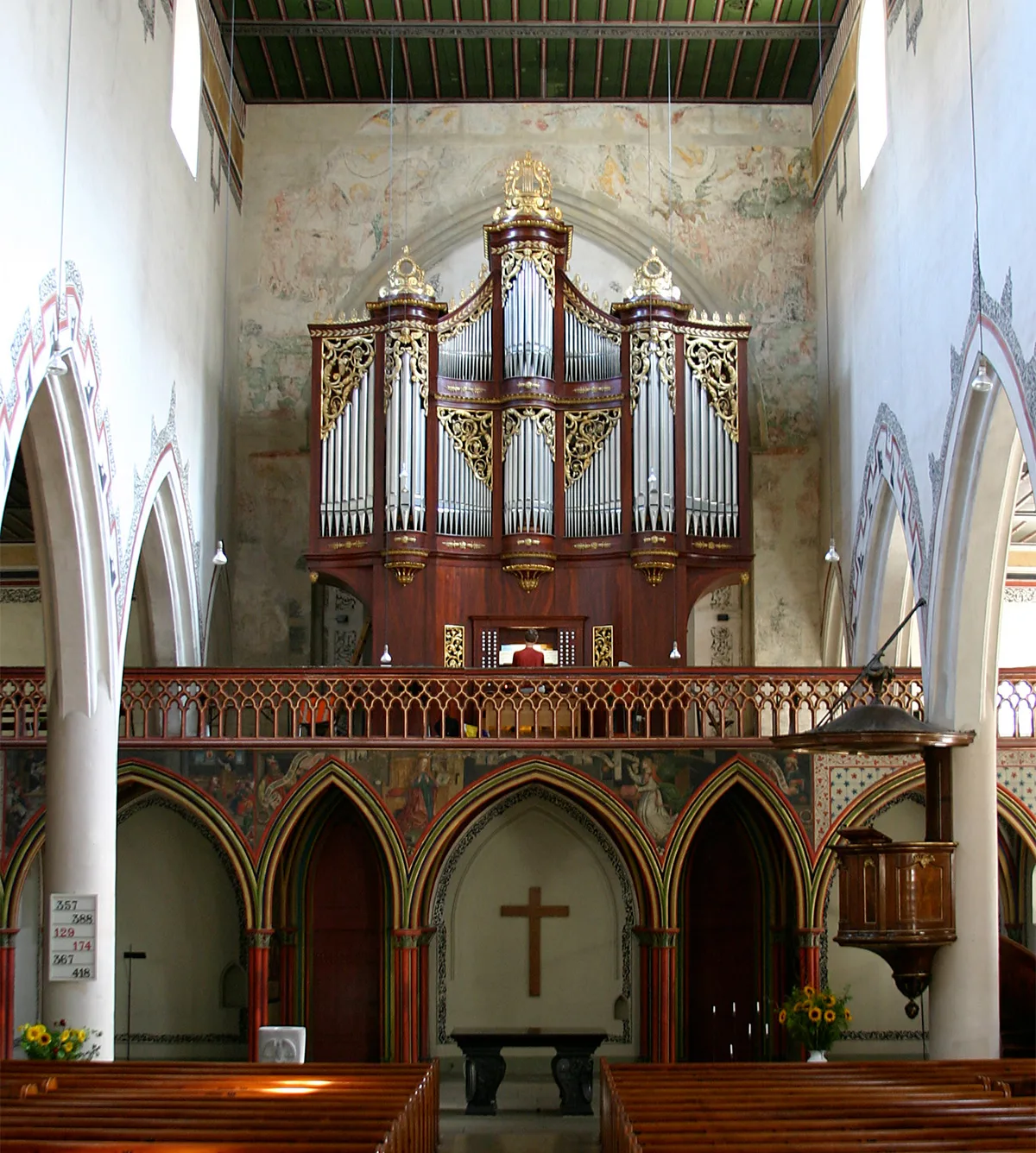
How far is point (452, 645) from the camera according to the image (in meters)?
21.2

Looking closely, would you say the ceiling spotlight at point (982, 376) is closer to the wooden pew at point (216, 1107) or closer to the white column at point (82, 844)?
the wooden pew at point (216, 1107)

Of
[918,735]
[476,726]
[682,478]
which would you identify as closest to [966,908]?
[918,735]

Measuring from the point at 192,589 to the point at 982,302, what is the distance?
412 inches

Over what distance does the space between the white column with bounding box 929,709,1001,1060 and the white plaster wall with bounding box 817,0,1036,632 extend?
2554mm

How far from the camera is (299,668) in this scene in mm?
Answer: 18453

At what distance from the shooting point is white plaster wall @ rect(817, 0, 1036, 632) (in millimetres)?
13914

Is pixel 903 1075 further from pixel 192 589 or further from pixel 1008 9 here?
pixel 192 589

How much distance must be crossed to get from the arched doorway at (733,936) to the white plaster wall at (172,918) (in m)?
5.92

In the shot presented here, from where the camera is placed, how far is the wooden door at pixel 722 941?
20969mm

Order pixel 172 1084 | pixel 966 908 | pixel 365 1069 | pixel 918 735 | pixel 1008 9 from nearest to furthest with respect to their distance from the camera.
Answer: pixel 172 1084
pixel 365 1069
pixel 1008 9
pixel 918 735
pixel 966 908

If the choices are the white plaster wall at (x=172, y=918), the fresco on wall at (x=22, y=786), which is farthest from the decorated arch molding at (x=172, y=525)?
the white plaster wall at (x=172, y=918)

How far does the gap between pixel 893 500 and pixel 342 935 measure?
28.9 ft

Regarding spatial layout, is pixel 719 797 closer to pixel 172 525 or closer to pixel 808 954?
pixel 808 954

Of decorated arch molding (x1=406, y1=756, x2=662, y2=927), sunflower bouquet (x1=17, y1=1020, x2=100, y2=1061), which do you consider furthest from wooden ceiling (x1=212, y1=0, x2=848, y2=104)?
sunflower bouquet (x1=17, y1=1020, x2=100, y2=1061)
